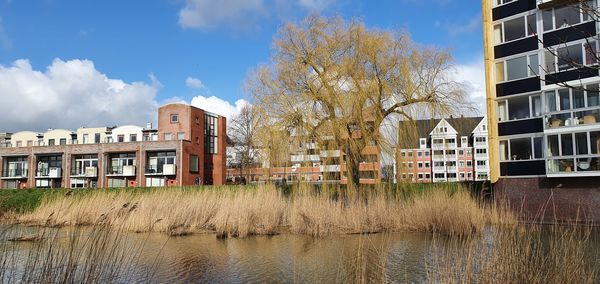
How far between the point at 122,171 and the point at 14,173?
51.1 ft

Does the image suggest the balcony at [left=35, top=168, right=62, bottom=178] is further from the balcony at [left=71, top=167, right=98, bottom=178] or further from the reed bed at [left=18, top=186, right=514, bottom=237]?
the reed bed at [left=18, top=186, right=514, bottom=237]

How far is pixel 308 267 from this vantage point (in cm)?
971

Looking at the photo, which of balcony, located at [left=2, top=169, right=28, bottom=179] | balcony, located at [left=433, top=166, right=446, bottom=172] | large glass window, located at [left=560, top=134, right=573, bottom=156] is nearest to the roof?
large glass window, located at [left=560, top=134, right=573, bottom=156]

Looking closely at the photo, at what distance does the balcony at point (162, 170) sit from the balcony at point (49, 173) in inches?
451

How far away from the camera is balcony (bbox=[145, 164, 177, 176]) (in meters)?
48.0

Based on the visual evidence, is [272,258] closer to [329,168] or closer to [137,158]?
[329,168]

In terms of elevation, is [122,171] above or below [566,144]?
below

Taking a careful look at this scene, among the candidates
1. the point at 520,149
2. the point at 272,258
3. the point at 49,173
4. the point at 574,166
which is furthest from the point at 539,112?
the point at 49,173

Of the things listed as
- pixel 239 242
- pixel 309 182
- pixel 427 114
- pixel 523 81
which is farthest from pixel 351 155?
pixel 523 81

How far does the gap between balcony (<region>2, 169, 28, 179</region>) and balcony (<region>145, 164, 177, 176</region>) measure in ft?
55.2

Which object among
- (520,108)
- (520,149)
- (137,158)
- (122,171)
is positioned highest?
(520,108)

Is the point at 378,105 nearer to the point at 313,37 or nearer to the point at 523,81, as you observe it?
the point at 313,37

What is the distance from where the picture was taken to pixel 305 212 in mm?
15422

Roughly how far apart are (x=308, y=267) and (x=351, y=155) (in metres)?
9.49
